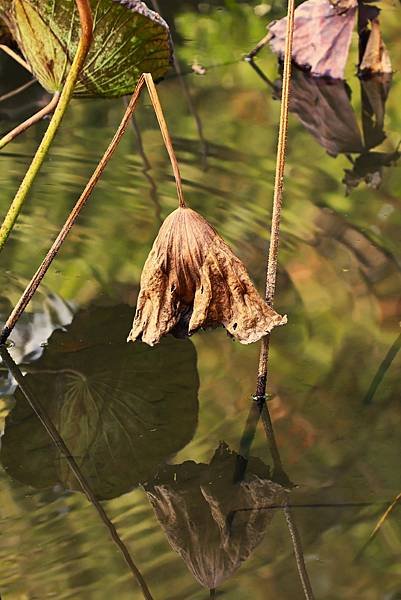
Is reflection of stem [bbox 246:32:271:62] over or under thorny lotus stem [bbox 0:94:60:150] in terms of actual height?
over

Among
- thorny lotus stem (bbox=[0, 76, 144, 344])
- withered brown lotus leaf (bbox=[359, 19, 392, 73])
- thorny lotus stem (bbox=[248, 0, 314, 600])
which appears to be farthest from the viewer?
withered brown lotus leaf (bbox=[359, 19, 392, 73])

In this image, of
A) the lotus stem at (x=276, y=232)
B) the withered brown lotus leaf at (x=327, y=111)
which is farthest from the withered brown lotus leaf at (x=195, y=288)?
the withered brown lotus leaf at (x=327, y=111)

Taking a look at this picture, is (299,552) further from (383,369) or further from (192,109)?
(192,109)

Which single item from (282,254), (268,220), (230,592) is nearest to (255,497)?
(230,592)

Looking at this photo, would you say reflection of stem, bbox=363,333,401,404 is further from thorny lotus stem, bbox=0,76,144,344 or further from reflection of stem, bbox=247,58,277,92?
reflection of stem, bbox=247,58,277,92

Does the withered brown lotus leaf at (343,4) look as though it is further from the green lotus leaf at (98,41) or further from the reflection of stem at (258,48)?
the green lotus leaf at (98,41)

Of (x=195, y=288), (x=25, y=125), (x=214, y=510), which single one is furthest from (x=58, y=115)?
(x=214, y=510)

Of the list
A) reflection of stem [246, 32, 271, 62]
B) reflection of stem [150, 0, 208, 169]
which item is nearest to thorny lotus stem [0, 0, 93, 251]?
reflection of stem [150, 0, 208, 169]

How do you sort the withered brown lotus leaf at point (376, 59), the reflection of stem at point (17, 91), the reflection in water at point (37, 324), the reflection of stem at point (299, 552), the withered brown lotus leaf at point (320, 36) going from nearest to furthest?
1. the reflection of stem at point (299, 552)
2. the reflection in water at point (37, 324)
3. the reflection of stem at point (17, 91)
4. the withered brown lotus leaf at point (320, 36)
5. the withered brown lotus leaf at point (376, 59)
